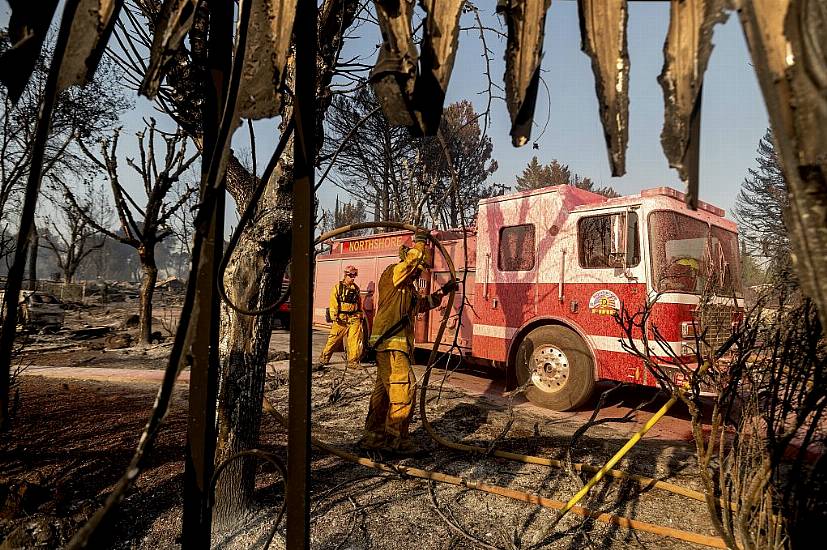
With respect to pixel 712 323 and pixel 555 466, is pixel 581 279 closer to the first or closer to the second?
pixel 712 323

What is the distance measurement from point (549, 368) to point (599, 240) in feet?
6.84

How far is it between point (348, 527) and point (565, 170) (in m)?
38.6

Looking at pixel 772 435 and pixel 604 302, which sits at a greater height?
pixel 604 302

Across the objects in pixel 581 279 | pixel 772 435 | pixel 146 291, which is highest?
pixel 581 279

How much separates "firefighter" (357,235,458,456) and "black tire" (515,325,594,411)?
7.33 feet

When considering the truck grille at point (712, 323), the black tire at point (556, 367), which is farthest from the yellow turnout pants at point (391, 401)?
the truck grille at point (712, 323)

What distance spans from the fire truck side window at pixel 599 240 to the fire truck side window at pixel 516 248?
85cm

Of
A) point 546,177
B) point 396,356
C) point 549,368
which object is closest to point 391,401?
point 396,356

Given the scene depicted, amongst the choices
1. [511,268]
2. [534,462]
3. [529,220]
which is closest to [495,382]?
[511,268]

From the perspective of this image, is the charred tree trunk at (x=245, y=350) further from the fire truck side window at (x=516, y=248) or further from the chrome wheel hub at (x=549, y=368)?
the fire truck side window at (x=516, y=248)

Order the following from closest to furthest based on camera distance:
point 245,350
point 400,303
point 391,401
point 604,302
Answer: point 245,350
point 391,401
point 400,303
point 604,302

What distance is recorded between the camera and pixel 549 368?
664 centimetres

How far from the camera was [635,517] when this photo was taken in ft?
10.2

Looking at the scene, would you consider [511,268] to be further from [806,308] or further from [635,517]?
[806,308]
